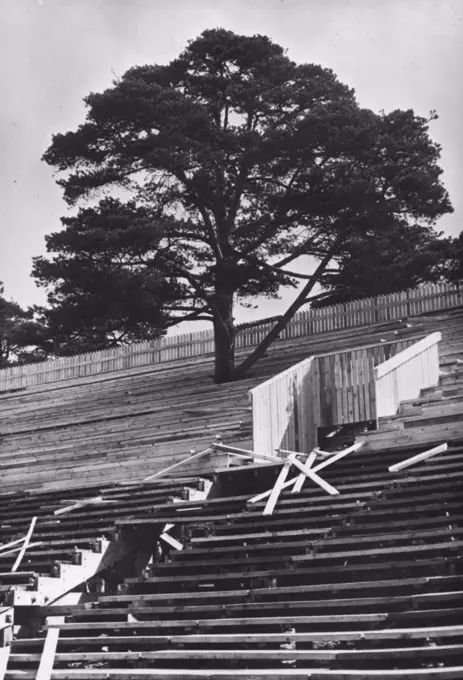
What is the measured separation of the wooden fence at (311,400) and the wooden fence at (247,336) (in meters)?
7.62

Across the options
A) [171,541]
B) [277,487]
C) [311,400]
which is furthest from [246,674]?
[311,400]

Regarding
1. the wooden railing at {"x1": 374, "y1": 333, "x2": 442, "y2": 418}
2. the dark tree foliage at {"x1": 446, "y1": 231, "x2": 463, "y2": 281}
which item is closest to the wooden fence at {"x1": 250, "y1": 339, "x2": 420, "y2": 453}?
the wooden railing at {"x1": 374, "y1": 333, "x2": 442, "y2": 418}

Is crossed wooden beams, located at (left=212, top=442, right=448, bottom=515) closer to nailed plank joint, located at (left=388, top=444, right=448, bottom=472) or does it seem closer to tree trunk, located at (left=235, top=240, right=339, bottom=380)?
nailed plank joint, located at (left=388, top=444, right=448, bottom=472)

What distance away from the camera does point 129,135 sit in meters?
23.9

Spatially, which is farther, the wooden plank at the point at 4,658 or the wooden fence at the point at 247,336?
the wooden fence at the point at 247,336

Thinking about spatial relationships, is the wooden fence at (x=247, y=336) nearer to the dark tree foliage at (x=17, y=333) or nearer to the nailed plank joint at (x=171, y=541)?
the dark tree foliage at (x=17, y=333)

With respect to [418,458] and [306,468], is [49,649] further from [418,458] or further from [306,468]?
[418,458]

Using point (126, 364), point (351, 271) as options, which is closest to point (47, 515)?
point (351, 271)

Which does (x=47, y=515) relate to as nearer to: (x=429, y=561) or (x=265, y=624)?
(x=265, y=624)

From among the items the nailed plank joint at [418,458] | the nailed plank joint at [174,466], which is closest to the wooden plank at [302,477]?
the nailed plank joint at [418,458]

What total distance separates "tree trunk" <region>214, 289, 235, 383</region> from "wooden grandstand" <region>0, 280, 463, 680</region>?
3.11m

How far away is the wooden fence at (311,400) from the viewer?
14.0 metres

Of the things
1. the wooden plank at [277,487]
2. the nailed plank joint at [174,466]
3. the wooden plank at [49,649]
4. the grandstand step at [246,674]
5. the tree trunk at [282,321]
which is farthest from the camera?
the tree trunk at [282,321]

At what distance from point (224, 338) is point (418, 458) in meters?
10.8
